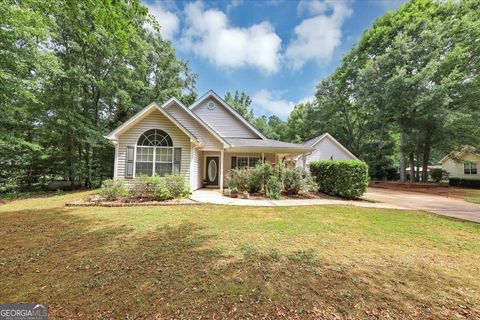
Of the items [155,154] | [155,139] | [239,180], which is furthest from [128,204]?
[239,180]

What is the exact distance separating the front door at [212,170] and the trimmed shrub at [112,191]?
5.90m

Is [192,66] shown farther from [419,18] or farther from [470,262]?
[470,262]

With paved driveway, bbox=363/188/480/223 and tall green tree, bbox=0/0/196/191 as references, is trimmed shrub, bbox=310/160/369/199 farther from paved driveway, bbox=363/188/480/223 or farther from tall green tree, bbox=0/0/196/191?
tall green tree, bbox=0/0/196/191

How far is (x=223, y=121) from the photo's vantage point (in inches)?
611

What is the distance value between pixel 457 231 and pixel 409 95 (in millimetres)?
16154

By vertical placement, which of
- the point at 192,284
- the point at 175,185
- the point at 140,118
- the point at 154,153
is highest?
the point at 140,118

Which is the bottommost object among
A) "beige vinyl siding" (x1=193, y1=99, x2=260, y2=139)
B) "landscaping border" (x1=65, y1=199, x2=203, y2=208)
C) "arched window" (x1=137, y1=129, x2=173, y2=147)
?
"landscaping border" (x1=65, y1=199, x2=203, y2=208)

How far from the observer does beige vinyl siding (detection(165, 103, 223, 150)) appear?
40.6 ft

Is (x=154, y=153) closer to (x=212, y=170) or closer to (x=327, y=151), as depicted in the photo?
(x=212, y=170)

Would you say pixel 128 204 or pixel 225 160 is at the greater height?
pixel 225 160

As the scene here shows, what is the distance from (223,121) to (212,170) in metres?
3.89

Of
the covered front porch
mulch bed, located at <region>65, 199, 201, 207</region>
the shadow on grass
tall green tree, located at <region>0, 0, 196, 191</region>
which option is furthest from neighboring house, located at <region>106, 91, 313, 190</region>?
the shadow on grass

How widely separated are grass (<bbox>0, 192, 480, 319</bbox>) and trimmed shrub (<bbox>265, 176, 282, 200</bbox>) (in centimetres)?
381

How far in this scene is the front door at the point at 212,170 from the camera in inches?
554
